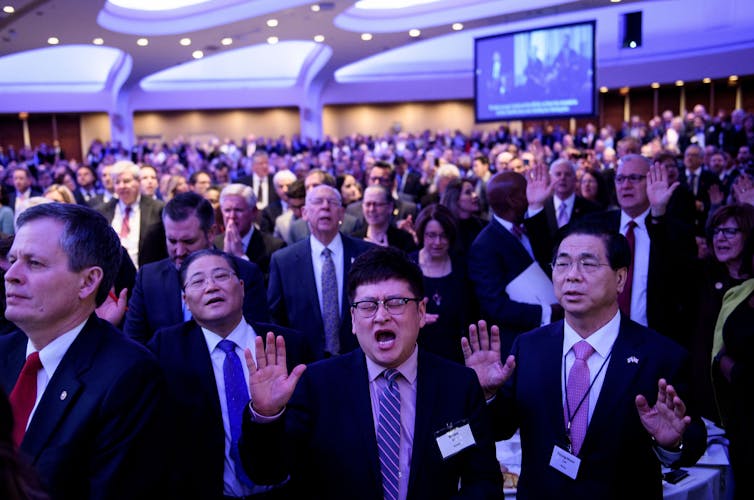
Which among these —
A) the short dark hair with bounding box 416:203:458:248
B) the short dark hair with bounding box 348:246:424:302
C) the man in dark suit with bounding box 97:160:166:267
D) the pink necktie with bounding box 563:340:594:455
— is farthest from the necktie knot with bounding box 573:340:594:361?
the man in dark suit with bounding box 97:160:166:267

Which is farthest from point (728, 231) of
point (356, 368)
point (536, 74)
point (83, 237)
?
point (536, 74)

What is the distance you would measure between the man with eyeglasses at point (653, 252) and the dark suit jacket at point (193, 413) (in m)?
2.10

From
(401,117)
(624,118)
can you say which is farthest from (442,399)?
(401,117)

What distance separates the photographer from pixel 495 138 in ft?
65.8

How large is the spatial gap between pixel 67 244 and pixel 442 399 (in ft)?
3.68

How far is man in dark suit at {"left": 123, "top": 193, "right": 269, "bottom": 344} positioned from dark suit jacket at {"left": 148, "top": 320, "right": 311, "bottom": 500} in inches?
23.9

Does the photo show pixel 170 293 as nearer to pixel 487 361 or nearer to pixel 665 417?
pixel 487 361

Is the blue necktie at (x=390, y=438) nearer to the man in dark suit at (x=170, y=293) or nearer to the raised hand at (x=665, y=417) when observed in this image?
the raised hand at (x=665, y=417)

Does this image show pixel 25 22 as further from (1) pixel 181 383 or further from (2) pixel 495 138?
(1) pixel 181 383

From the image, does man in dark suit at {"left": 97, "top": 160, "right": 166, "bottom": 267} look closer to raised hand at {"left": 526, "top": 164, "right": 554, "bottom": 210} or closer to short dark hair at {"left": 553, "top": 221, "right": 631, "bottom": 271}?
raised hand at {"left": 526, "top": 164, "right": 554, "bottom": 210}

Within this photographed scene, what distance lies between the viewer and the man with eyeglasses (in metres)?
3.81

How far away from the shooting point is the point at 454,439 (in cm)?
200

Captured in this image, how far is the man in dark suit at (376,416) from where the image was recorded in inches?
77.5

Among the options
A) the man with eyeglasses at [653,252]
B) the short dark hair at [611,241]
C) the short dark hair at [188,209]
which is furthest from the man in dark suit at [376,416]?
the man with eyeglasses at [653,252]
